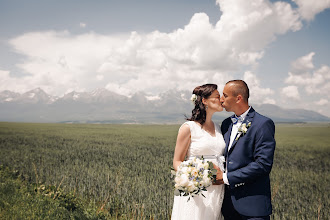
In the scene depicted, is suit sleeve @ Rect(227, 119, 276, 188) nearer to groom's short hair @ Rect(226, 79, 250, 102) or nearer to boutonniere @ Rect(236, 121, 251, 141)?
boutonniere @ Rect(236, 121, 251, 141)

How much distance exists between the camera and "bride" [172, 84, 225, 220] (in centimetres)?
386

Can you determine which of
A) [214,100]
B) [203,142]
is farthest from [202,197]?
[214,100]

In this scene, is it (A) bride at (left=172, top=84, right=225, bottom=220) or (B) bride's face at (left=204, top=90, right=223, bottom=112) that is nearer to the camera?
(A) bride at (left=172, top=84, right=225, bottom=220)

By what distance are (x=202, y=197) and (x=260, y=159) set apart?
120 cm

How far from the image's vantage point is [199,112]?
4223 mm

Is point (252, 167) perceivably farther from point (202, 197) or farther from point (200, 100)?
point (200, 100)

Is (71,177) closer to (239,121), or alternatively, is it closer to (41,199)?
(41,199)

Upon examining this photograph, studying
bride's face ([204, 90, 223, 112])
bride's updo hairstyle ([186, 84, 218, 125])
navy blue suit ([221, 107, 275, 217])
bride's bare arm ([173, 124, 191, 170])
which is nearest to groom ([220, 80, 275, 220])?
navy blue suit ([221, 107, 275, 217])

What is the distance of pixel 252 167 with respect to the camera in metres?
3.23

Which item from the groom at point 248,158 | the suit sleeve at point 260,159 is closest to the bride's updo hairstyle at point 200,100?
the groom at point 248,158

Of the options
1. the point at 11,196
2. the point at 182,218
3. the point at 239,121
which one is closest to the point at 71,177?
the point at 11,196

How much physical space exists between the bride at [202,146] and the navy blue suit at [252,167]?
387mm

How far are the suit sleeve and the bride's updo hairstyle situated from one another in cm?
102

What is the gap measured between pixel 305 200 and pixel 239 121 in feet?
Result: 26.1
